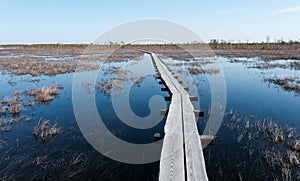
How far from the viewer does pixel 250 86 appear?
12297 millimetres

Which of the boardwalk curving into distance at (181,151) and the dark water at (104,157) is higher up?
the boardwalk curving into distance at (181,151)

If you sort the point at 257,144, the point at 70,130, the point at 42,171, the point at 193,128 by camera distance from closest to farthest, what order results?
the point at 42,171 → the point at 193,128 → the point at 257,144 → the point at 70,130

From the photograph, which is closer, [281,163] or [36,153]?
[281,163]

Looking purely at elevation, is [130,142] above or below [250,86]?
below

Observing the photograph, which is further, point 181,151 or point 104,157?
point 104,157

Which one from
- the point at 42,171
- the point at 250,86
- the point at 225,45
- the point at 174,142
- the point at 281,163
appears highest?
the point at 225,45

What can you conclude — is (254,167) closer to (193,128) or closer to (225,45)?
(193,128)

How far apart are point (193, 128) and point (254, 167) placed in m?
1.45

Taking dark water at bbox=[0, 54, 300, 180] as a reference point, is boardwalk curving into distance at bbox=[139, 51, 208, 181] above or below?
above

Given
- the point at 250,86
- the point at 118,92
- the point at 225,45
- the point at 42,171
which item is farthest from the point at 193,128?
the point at 225,45

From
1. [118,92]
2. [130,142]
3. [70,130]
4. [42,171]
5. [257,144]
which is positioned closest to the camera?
[42,171]

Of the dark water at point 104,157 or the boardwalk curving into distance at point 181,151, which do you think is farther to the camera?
the dark water at point 104,157

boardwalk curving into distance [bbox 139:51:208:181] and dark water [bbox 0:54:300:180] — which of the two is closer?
boardwalk curving into distance [bbox 139:51:208:181]

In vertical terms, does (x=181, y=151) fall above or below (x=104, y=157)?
above
